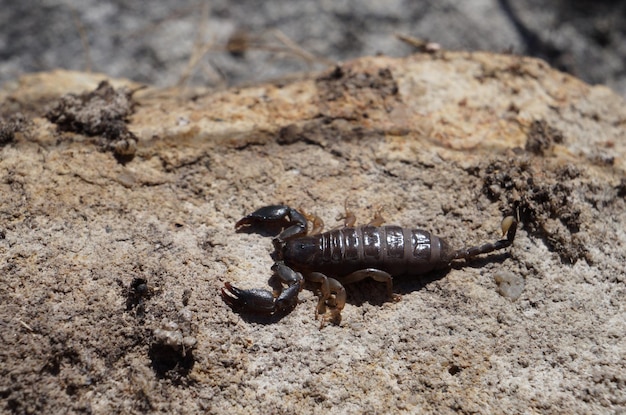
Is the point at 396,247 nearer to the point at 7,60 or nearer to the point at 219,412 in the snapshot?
the point at 219,412

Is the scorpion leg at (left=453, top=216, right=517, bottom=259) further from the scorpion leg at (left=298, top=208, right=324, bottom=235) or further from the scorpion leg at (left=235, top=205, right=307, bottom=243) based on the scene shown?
the scorpion leg at (left=235, top=205, right=307, bottom=243)

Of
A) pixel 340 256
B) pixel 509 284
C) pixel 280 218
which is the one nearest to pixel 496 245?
pixel 509 284

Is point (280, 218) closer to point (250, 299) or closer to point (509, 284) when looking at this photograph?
point (250, 299)

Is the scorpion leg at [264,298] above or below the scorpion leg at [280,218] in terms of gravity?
below

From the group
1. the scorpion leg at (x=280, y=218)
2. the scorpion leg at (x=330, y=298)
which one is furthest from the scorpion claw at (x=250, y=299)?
the scorpion leg at (x=280, y=218)

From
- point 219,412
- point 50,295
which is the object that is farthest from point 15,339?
point 219,412

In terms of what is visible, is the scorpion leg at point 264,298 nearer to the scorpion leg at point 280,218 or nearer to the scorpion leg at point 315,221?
the scorpion leg at point 280,218

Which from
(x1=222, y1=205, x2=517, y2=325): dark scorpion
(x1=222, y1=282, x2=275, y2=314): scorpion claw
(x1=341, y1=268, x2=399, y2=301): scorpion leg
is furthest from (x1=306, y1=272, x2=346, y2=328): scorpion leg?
(x1=222, y1=282, x2=275, y2=314): scorpion claw
